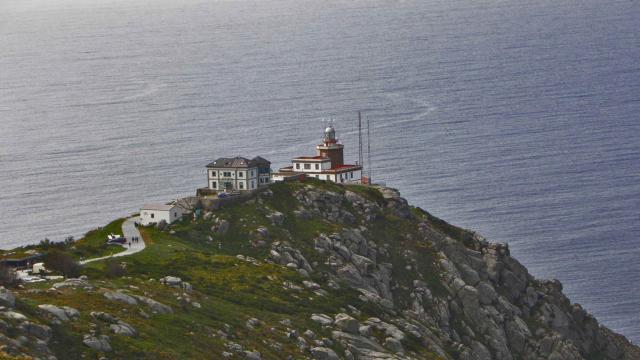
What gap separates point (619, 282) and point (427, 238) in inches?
1556

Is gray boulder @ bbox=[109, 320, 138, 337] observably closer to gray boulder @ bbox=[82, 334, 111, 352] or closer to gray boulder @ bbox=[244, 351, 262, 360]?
gray boulder @ bbox=[82, 334, 111, 352]

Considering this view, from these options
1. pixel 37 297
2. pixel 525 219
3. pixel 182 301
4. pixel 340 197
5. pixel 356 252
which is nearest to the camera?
pixel 37 297

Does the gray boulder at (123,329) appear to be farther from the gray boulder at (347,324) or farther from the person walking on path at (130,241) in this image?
the gray boulder at (347,324)

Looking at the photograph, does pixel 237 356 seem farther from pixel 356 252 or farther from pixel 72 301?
pixel 356 252

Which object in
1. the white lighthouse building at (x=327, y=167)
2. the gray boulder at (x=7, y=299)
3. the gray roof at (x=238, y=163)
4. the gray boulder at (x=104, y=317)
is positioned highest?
the gray roof at (x=238, y=163)

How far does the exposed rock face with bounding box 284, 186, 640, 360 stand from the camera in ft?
386

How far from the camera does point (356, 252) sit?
405 ft


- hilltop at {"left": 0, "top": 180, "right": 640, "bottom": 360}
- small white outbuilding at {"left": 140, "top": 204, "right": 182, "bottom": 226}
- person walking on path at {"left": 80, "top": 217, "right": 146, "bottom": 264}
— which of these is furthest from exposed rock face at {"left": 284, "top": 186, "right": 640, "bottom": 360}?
person walking on path at {"left": 80, "top": 217, "right": 146, "bottom": 264}

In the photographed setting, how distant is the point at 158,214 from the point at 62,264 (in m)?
25.8

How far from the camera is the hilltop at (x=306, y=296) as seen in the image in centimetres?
8131

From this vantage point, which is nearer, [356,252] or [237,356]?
[237,356]

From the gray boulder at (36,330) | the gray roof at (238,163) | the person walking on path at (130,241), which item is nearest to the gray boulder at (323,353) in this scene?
the person walking on path at (130,241)

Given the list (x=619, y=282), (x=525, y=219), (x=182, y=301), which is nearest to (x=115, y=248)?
(x=182, y=301)

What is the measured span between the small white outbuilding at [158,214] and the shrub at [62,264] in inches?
897
